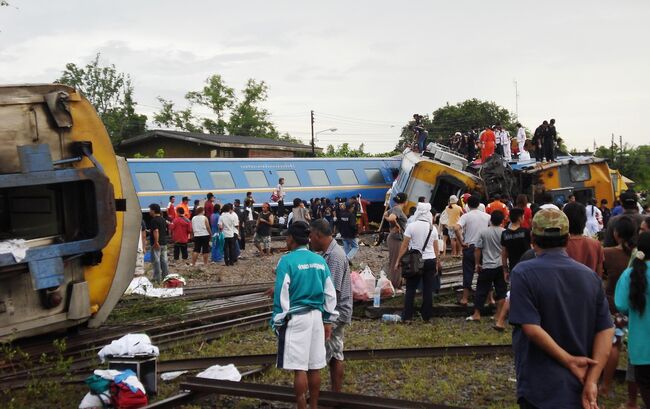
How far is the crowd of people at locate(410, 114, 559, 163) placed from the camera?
23.4 metres

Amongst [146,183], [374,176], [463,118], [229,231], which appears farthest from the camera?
[463,118]

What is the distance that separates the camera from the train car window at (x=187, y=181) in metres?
26.4

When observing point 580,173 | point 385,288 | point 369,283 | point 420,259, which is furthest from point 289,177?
point 420,259

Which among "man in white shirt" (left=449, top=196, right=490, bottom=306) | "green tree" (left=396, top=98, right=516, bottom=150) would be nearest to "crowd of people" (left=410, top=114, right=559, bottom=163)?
"man in white shirt" (left=449, top=196, right=490, bottom=306)

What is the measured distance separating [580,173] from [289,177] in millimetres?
11579

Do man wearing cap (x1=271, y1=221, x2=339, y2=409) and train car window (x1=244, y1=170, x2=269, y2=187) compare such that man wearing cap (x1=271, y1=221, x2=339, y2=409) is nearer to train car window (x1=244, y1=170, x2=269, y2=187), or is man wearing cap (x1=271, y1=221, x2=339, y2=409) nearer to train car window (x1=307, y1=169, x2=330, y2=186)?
train car window (x1=244, y1=170, x2=269, y2=187)

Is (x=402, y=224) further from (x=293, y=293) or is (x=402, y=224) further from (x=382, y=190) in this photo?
(x=382, y=190)

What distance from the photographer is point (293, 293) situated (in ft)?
19.7

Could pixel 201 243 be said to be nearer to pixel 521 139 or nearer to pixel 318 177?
pixel 318 177

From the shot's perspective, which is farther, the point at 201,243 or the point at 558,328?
the point at 201,243

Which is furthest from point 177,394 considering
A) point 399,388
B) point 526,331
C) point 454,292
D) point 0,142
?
point 454,292

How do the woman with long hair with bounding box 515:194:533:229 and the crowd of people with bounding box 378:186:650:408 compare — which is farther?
the woman with long hair with bounding box 515:194:533:229

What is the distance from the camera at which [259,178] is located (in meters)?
28.6

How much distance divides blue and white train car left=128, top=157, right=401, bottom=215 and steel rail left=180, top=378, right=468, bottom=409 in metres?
18.8
